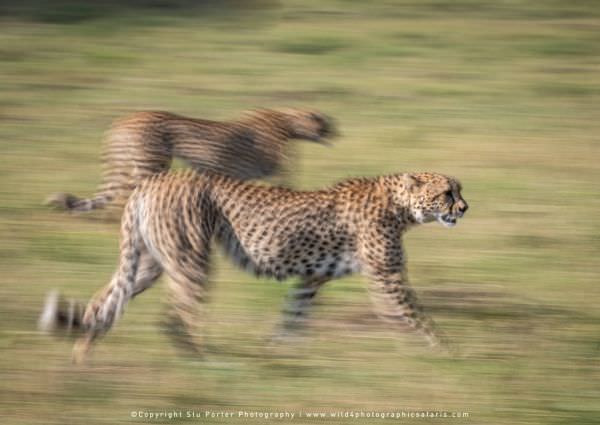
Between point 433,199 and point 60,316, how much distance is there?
2007mm

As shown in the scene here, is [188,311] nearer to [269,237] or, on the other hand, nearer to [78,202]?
[269,237]

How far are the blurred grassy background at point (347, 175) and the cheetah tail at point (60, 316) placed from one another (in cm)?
15

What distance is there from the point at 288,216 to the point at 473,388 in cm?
132

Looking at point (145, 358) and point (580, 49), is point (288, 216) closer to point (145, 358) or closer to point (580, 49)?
point (145, 358)

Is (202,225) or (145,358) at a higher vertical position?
(202,225)

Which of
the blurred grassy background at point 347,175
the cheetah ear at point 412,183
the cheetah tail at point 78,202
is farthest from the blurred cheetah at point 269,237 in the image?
the cheetah tail at point 78,202

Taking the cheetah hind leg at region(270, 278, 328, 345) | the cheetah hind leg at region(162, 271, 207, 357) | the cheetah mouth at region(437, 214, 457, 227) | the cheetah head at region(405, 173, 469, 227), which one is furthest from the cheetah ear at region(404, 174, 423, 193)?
the cheetah hind leg at region(162, 271, 207, 357)

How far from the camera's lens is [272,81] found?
12.1 metres

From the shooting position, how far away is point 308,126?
9.47 meters

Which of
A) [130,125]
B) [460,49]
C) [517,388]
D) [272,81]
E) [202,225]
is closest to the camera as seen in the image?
[517,388]

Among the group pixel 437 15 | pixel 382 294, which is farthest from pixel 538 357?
pixel 437 15

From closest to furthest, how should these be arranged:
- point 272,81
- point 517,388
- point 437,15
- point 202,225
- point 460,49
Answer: point 517,388 < point 202,225 < point 272,81 < point 460,49 < point 437,15

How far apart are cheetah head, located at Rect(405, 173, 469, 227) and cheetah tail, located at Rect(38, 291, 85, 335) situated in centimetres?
177

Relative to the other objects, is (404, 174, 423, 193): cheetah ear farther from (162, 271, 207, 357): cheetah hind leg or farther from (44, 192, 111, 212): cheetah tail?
(44, 192, 111, 212): cheetah tail
